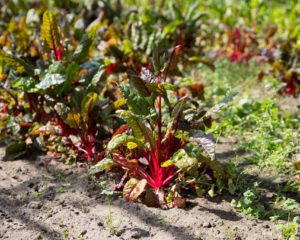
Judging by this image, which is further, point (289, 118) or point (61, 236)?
point (289, 118)

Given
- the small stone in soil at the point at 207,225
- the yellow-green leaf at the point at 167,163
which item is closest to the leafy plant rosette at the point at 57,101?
the yellow-green leaf at the point at 167,163

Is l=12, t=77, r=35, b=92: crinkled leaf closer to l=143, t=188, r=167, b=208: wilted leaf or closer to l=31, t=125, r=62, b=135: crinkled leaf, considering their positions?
l=31, t=125, r=62, b=135: crinkled leaf

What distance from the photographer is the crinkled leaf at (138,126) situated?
3266 mm

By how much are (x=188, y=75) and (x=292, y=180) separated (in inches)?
104

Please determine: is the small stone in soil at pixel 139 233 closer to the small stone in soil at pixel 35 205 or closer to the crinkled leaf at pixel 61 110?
the small stone in soil at pixel 35 205

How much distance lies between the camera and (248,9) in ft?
23.9

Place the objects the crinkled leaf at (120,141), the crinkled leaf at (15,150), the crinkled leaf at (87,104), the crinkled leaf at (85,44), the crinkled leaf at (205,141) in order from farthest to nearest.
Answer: the crinkled leaf at (15,150), the crinkled leaf at (85,44), the crinkled leaf at (87,104), the crinkled leaf at (120,141), the crinkled leaf at (205,141)

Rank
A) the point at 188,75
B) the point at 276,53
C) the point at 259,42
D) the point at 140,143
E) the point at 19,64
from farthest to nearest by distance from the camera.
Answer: the point at 259,42, the point at 188,75, the point at 276,53, the point at 19,64, the point at 140,143

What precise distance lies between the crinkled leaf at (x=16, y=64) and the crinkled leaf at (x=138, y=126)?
3.79ft

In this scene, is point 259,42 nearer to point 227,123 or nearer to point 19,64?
point 227,123

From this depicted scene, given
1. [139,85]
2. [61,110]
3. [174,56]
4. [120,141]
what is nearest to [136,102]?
[139,85]

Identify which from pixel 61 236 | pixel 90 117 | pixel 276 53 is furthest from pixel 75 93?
pixel 276 53

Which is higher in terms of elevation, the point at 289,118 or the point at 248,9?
the point at 248,9

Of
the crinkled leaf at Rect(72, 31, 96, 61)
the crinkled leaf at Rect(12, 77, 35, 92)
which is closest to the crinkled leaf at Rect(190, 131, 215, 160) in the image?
the crinkled leaf at Rect(72, 31, 96, 61)
